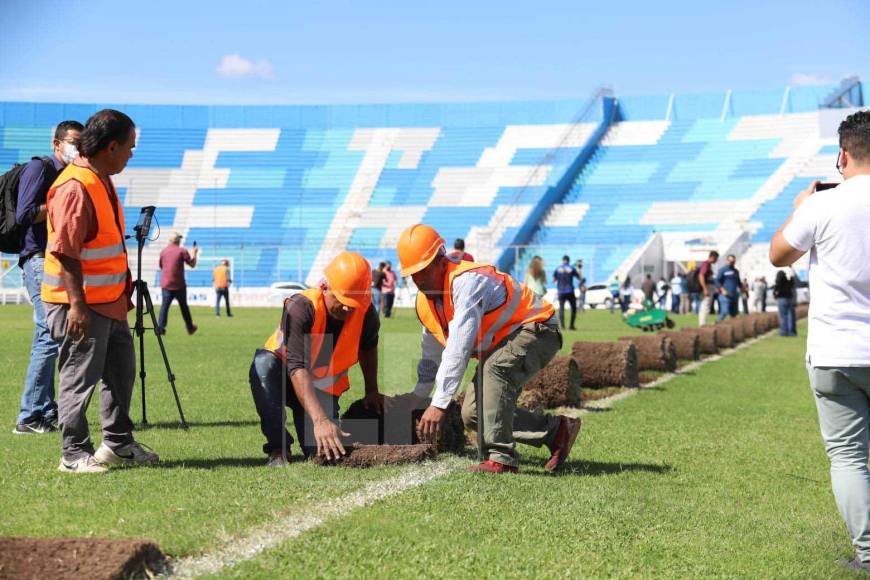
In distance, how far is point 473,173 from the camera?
57.1m

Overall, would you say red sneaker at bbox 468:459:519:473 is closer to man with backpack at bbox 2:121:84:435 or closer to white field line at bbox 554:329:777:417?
man with backpack at bbox 2:121:84:435

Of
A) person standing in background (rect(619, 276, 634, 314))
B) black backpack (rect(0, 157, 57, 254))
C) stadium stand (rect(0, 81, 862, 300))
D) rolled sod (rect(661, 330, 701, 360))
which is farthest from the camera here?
stadium stand (rect(0, 81, 862, 300))

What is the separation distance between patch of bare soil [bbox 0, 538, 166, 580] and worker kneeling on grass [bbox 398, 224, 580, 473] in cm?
226

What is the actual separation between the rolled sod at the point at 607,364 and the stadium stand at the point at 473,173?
119 ft

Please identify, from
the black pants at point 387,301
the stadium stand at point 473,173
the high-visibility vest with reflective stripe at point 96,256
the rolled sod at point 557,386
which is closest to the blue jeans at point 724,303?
the black pants at point 387,301

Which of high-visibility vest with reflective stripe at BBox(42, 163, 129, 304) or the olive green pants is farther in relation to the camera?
the olive green pants

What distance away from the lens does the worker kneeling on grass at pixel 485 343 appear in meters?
5.74

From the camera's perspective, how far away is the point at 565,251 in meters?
A: 49.7

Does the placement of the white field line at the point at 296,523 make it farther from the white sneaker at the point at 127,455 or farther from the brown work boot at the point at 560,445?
the white sneaker at the point at 127,455

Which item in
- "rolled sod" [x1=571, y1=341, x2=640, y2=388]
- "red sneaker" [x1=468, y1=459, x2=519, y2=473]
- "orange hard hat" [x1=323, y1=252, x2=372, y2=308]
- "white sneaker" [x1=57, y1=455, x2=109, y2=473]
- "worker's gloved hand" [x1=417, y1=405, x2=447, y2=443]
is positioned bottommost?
"rolled sod" [x1=571, y1=341, x2=640, y2=388]

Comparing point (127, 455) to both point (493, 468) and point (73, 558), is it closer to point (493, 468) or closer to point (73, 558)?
point (493, 468)

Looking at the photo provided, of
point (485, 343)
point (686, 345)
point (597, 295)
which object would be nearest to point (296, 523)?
point (485, 343)

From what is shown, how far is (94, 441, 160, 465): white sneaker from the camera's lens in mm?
6113

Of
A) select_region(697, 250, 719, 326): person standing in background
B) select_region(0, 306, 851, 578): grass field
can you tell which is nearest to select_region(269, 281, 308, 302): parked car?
select_region(697, 250, 719, 326): person standing in background
